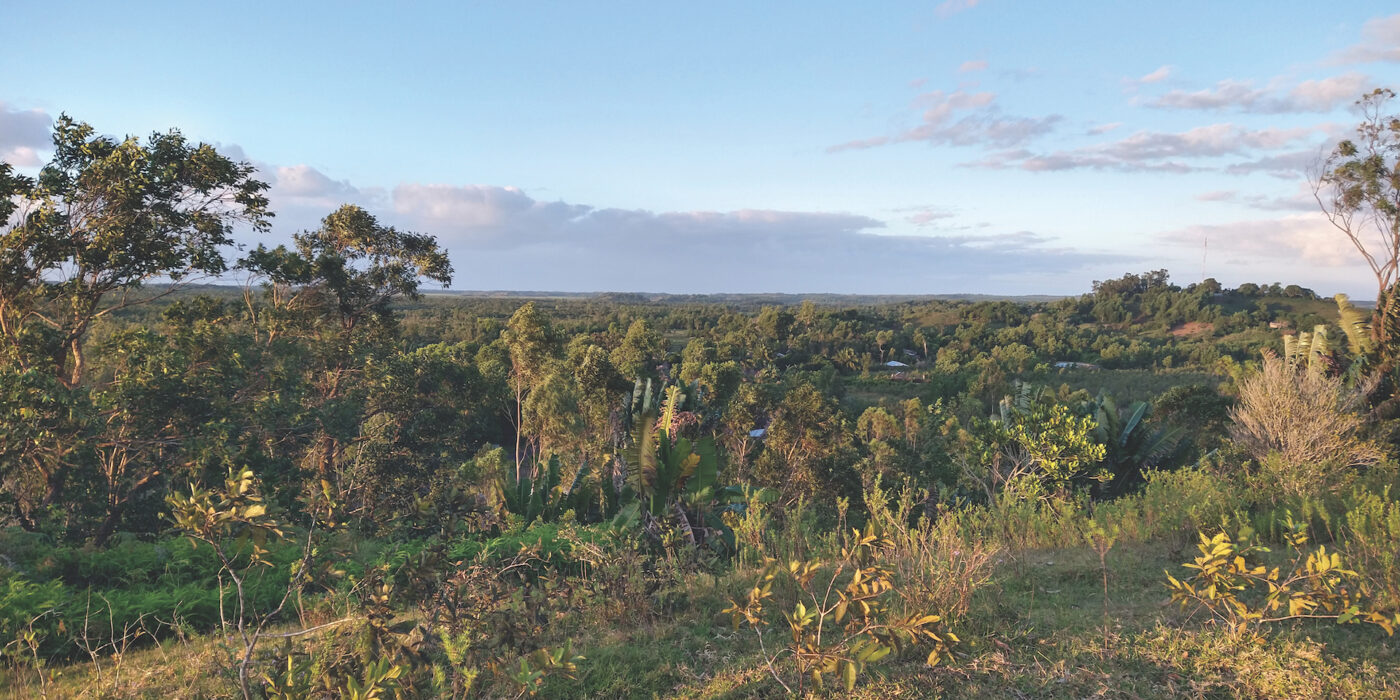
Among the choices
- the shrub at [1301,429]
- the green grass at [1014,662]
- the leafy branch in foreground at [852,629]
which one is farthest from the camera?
the shrub at [1301,429]

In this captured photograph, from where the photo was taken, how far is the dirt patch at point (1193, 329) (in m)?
80.1

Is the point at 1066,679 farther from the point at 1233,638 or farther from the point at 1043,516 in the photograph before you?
the point at 1043,516

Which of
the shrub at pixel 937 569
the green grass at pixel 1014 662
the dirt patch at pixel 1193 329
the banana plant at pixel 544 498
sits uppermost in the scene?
the dirt patch at pixel 1193 329

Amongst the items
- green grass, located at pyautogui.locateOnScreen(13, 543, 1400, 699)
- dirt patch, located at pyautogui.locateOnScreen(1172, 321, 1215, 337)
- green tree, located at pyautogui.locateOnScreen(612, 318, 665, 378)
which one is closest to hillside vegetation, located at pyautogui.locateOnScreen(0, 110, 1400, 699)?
green grass, located at pyautogui.locateOnScreen(13, 543, 1400, 699)

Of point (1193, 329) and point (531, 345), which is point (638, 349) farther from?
point (1193, 329)

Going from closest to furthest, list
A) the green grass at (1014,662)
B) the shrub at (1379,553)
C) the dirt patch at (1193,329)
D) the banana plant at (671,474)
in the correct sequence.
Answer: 1. the green grass at (1014,662)
2. the shrub at (1379,553)
3. the banana plant at (671,474)
4. the dirt patch at (1193,329)

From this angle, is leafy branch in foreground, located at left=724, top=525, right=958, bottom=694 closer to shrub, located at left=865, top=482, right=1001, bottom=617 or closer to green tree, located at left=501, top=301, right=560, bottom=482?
shrub, located at left=865, top=482, right=1001, bottom=617

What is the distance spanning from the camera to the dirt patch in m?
80.1

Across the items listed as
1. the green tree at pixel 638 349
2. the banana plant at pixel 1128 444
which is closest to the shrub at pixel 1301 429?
the banana plant at pixel 1128 444

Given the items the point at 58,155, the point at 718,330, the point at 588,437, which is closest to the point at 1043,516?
the point at 58,155

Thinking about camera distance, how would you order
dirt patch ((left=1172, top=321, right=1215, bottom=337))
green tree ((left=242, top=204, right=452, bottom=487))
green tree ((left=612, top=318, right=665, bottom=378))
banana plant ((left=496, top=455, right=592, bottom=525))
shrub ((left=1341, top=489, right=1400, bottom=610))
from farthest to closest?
dirt patch ((left=1172, top=321, right=1215, bottom=337)), green tree ((left=612, top=318, right=665, bottom=378)), green tree ((left=242, top=204, right=452, bottom=487)), banana plant ((left=496, top=455, right=592, bottom=525)), shrub ((left=1341, top=489, right=1400, bottom=610))

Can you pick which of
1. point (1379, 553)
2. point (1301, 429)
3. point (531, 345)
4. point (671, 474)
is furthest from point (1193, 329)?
point (671, 474)

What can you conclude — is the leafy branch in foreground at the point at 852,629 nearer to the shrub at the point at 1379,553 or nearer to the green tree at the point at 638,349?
the shrub at the point at 1379,553

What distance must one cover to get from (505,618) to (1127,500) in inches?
287
